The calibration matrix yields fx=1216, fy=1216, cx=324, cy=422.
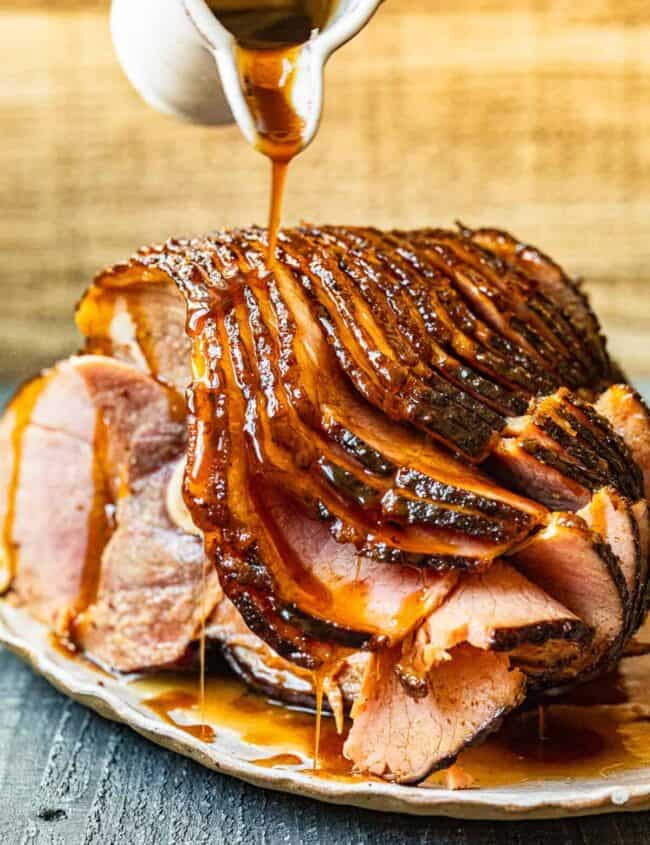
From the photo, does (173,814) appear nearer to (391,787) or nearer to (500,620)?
(391,787)

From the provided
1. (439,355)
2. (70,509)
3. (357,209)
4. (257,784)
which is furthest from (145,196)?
(257,784)

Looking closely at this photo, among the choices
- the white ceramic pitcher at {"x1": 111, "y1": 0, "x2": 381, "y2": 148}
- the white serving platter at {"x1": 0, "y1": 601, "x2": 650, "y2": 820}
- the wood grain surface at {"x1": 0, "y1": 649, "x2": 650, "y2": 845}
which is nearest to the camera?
the white serving platter at {"x1": 0, "y1": 601, "x2": 650, "y2": 820}

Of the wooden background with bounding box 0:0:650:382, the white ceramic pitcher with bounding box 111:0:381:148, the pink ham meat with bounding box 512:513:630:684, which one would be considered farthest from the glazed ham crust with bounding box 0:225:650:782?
the wooden background with bounding box 0:0:650:382

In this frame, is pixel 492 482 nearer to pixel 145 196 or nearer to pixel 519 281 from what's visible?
pixel 519 281

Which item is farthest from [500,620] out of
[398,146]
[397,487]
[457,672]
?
[398,146]

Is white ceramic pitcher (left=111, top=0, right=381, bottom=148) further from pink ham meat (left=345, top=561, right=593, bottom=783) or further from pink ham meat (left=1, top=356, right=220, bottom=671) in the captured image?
pink ham meat (left=345, top=561, right=593, bottom=783)

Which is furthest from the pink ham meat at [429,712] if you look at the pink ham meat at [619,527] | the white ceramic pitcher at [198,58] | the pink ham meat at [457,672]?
the white ceramic pitcher at [198,58]

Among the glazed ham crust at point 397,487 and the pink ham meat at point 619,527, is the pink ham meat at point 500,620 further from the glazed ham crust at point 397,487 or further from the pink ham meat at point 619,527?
the pink ham meat at point 619,527
